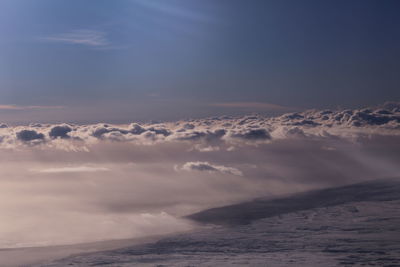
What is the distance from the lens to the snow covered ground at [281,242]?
93.8 feet

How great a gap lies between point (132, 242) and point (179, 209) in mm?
26275

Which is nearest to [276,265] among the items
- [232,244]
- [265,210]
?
[232,244]

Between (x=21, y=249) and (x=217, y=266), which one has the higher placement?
(x=21, y=249)

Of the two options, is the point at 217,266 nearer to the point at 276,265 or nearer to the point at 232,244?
the point at 276,265

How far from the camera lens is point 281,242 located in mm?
34688

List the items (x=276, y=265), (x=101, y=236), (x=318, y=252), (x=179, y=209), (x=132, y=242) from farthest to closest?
(x=179, y=209) < (x=101, y=236) < (x=132, y=242) < (x=318, y=252) < (x=276, y=265)

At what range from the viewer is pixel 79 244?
124 feet

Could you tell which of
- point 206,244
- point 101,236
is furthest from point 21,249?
point 206,244

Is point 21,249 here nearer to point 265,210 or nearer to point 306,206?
point 265,210

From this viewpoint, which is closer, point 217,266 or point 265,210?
point 217,266

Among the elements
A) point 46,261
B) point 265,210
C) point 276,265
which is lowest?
point 276,265

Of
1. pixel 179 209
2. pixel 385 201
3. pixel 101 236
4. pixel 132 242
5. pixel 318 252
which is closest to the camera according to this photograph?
pixel 318 252

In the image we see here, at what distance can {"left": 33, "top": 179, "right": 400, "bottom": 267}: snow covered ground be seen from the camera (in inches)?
1125

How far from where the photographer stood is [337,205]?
59.3 meters
